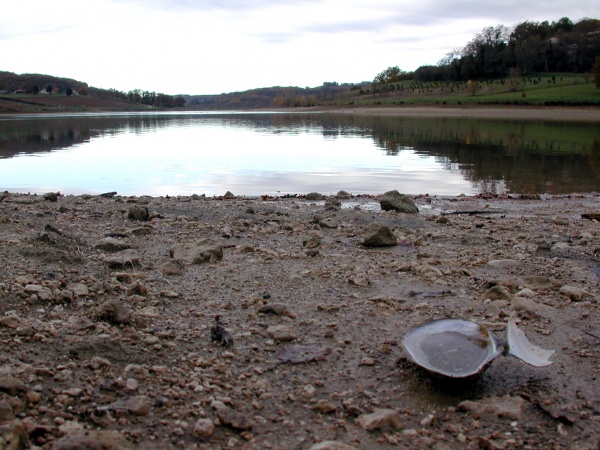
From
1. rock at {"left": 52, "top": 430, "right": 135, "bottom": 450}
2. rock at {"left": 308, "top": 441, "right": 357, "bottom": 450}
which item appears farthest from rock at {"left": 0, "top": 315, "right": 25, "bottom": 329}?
rock at {"left": 308, "top": 441, "right": 357, "bottom": 450}

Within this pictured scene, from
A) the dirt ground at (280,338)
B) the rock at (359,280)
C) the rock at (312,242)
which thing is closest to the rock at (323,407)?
the dirt ground at (280,338)

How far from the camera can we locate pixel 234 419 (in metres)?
3.04

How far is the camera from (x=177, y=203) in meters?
10.7

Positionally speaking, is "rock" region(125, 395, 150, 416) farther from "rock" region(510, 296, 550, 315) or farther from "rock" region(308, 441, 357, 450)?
"rock" region(510, 296, 550, 315)

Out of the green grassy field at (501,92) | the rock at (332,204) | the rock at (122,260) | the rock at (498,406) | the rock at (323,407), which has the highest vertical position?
the green grassy field at (501,92)

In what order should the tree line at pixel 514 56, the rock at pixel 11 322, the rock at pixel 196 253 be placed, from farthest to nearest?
the tree line at pixel 514 56
the rock at pixel 196 253
the rock at pixel 11 322

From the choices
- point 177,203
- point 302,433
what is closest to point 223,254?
point 302,433

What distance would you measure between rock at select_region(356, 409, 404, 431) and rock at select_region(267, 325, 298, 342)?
1.07m

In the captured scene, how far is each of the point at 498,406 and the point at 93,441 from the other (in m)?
2.16

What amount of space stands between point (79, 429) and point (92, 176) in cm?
1443

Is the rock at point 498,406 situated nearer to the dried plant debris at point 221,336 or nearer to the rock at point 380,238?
the dried plant debris at point 221,336

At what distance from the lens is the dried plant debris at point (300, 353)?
3.85 m

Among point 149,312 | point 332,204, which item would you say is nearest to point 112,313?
point 149,312

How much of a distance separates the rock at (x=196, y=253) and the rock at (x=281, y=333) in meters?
2.01
